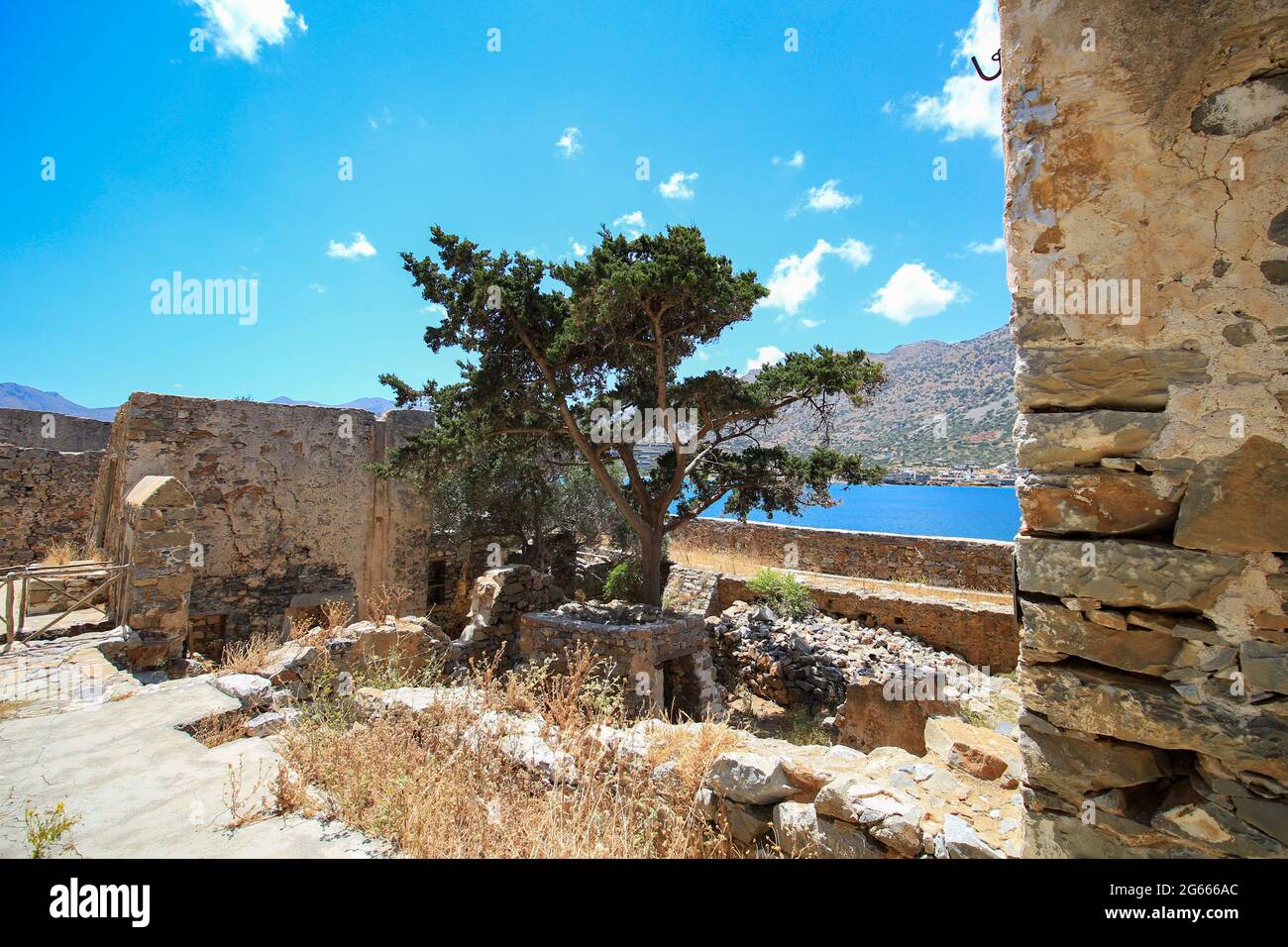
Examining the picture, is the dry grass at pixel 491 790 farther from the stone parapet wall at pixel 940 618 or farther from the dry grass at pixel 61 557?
the dry grass at pixel 61 557

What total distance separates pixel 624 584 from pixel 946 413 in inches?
2034

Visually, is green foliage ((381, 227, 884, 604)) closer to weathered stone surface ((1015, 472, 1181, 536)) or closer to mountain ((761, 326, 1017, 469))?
weathered stone surface ((1015, 472, 1181, 536))

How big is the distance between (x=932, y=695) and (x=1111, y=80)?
7671 millimetres

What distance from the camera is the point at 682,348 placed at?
11312mm

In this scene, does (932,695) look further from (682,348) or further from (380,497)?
(380,497)

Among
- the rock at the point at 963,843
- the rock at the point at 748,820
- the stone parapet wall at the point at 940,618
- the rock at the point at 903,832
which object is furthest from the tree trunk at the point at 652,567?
the rock at the point at 963,843

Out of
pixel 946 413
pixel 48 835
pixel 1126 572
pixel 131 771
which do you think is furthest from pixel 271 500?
pixel 946 413

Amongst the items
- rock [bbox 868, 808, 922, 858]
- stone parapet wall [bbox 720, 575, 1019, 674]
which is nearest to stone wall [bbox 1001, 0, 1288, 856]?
rock [bbox 868, 808, 922, 858]

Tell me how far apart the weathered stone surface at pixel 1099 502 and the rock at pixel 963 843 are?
144cm

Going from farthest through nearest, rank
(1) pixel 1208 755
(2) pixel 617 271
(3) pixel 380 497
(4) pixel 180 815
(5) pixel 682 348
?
(3) pixel 380 497 → (5) pixel 682 348 → (2) pixel 617 271 → (4) pixel 180 815 → (1) pixel 1208 755

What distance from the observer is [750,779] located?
11.5ft

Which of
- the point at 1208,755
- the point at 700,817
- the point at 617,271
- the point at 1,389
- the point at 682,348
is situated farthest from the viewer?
the point at 1,389

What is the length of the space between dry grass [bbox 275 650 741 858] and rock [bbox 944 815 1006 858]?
132cm
